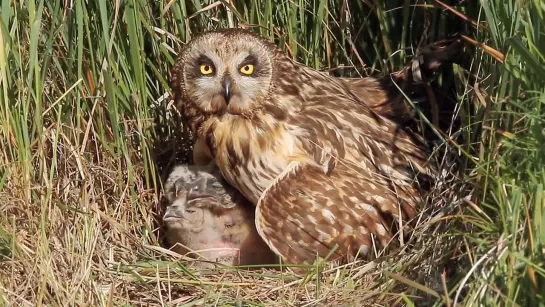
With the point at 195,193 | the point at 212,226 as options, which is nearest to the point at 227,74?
the point at 195,193

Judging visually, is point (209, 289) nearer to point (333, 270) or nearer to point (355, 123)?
point (333, 270)

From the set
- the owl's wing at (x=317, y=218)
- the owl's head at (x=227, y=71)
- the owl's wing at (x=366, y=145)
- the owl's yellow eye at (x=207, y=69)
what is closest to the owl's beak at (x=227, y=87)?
the owl's head at (x=227, y=71)

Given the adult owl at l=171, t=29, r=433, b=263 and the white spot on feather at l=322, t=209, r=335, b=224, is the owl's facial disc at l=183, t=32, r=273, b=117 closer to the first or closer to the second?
the adult owl at l=171, t=29, r=433, b=263

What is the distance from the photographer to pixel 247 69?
427 cm

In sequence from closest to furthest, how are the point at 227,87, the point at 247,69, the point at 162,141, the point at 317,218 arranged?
the point at 317,218
the point at 227,87
the point at 247,69
the point at 162,141

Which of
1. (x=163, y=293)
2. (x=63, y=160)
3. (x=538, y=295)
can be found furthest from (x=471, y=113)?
(x=63, y=160)

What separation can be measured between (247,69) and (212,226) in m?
0.69

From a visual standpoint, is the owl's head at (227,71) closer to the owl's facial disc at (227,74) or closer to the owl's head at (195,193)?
the owl's facial disc at (227,74)

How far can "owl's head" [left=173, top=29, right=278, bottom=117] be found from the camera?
4195mm

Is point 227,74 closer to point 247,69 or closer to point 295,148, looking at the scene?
point 247,69

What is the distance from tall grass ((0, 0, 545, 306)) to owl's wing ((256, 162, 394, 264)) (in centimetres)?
15

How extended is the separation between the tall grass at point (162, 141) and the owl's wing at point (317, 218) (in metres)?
0.15

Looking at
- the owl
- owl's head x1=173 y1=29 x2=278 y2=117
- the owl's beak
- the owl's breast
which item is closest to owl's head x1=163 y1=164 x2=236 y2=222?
Result: the owl

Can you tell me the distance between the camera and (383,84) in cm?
465
